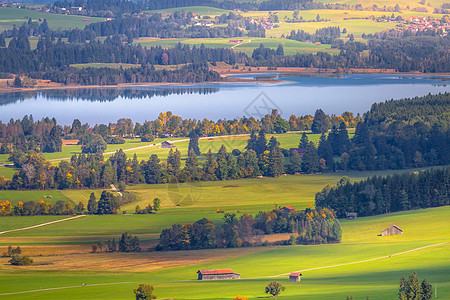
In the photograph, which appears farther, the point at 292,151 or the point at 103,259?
the point at 292,151

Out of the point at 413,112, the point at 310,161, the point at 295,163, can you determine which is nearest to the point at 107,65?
the point at 413,112

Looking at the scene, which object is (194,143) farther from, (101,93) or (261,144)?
(101,93)

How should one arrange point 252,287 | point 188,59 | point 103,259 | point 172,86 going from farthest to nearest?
point 188,59 < point 172,86 < point 103,259 < point 252,287

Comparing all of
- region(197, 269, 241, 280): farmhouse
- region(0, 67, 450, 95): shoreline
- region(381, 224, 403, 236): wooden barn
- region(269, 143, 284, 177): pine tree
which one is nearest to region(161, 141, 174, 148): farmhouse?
region(269, 143, 284, 177): pine tree


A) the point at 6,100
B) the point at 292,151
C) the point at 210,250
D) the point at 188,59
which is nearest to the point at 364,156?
the point at 292,151

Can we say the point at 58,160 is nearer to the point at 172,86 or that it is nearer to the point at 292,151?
the point at 292,151

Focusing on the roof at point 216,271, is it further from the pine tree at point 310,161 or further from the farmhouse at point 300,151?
the farmhouse at point 300,151

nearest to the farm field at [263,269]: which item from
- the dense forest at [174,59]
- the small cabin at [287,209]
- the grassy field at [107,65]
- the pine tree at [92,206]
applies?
the small cabin at [287,209]

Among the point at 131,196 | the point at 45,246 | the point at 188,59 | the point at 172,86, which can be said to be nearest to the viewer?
the point at 45,246
